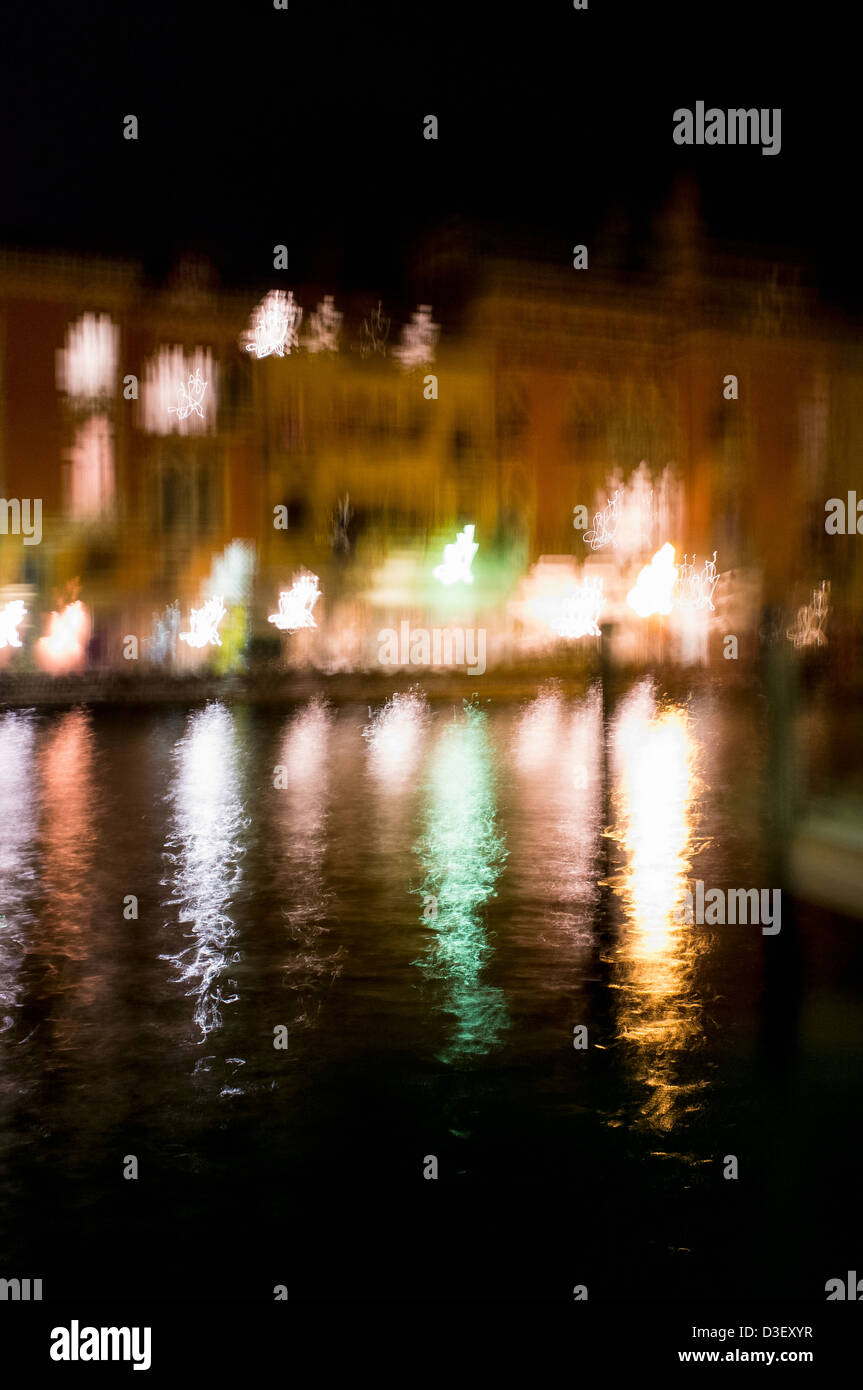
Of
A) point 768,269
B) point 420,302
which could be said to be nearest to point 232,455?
point 420,302

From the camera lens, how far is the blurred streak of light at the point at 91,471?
38938mm

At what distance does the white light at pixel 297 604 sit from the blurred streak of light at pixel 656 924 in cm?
A: 2580

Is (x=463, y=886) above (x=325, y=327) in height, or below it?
below

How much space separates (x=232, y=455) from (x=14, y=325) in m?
7.23

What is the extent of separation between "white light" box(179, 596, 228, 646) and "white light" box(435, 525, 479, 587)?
778 centimetres

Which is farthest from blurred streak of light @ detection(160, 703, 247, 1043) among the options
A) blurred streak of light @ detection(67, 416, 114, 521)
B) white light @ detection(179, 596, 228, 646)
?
blurred streak of light @ detection(67, 416, 114, 521)

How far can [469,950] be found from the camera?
769 centimetres

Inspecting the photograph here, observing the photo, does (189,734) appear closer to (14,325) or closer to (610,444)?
(14,325)

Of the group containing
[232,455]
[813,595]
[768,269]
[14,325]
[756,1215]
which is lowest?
[756,1215]

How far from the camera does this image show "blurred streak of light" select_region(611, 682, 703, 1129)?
19.4 feet

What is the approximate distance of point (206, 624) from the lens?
133 ft

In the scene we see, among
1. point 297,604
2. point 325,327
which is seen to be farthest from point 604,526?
point 297,604

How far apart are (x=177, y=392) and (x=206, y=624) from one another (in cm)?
688

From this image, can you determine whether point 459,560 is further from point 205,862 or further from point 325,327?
point 205,862
